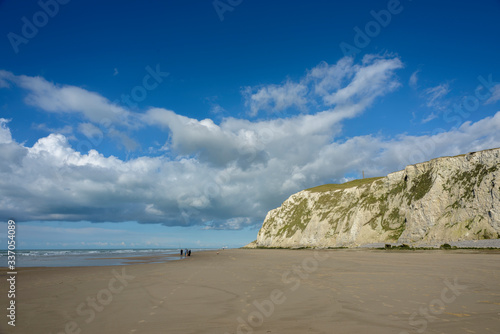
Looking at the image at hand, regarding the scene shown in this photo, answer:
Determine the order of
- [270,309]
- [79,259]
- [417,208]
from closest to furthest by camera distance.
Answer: [270,309]
[79,259]
[417,208]

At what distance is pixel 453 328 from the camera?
6789 millimetres

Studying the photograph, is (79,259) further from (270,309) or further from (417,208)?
(417,208)

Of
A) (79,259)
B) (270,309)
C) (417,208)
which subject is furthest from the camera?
(417,208)

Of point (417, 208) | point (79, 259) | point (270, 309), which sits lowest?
point (79, 259)

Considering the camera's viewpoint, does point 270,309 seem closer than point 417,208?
Yes

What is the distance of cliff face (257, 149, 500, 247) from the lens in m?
50.6

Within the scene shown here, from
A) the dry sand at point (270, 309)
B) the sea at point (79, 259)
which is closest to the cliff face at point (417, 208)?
the sea at point (79, 259)

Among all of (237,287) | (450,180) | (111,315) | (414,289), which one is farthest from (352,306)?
(450,180)

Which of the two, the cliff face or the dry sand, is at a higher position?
the cliff face

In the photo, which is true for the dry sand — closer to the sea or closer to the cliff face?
the sea

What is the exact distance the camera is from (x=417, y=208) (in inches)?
2431

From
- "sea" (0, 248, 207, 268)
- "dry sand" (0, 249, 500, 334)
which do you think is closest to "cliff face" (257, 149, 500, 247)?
"sea" (0, 248, 207, 268)

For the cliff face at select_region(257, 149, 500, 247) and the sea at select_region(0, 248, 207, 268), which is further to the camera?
the cliff face at select_region(257, 149, 500, 247)

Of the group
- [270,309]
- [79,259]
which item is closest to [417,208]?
[270,309]
